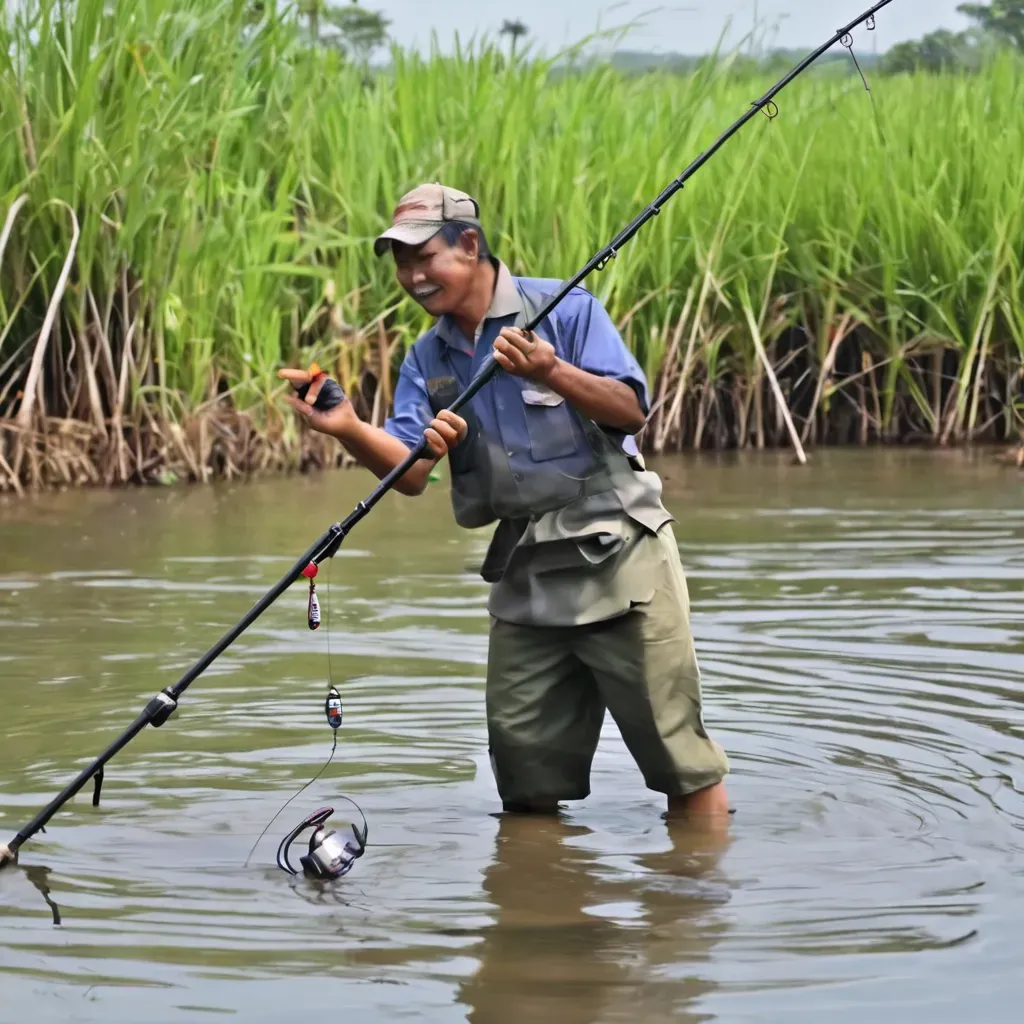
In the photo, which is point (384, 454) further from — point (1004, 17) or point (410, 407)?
point (1004, 17)

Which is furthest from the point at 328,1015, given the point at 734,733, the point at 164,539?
the point at 164,539

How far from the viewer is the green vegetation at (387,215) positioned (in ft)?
28.4

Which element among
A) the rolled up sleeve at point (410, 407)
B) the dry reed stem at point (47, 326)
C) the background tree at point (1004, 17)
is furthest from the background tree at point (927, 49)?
the rolled up sleeve at point (410, 407)

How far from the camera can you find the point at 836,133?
35.5 feet

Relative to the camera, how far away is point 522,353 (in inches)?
151

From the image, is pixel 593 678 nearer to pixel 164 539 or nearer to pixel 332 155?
pixel 164 539

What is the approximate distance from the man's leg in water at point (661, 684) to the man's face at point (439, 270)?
0.62 m

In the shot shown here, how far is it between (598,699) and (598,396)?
0.74 metres

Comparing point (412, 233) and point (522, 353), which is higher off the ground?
point (412, 233)

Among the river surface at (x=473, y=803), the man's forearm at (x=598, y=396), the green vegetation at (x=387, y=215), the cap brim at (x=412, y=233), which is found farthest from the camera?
the green vegetation at (x=387, y=215)

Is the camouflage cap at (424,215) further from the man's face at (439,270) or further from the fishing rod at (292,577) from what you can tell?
the fishing rod at (292,577)

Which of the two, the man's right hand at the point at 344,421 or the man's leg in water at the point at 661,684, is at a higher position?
the man's right hand at the point at 344,421

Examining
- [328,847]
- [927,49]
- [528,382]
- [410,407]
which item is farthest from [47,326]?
[927,49]

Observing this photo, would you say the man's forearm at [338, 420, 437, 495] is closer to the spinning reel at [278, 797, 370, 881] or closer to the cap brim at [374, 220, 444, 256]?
the cap brim at [374, 220, 444, 256]
